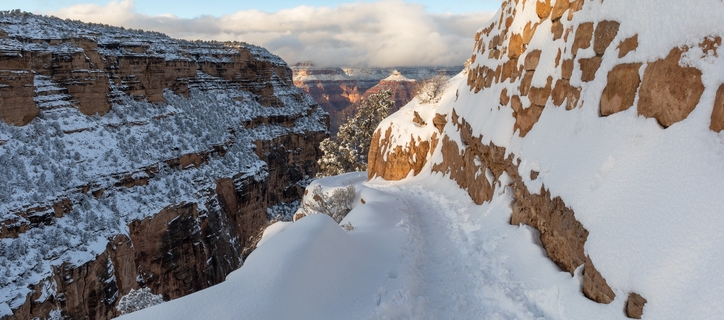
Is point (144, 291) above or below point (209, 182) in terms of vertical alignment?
above

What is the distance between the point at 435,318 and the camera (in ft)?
23.6

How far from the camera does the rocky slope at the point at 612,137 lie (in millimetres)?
4781

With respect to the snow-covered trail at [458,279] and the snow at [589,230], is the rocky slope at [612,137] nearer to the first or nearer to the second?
the snow at [589,230]

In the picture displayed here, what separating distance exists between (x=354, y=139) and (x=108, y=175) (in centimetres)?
2140

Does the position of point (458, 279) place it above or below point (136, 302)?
above

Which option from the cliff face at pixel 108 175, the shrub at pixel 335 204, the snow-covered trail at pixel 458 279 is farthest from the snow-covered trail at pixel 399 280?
the cliff face at pixel 108 175

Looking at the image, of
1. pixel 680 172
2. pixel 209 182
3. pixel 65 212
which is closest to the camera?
pixel 680 172

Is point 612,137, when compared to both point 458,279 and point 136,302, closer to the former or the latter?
point 458,279

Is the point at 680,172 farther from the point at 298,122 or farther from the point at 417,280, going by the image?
the point at 298,122

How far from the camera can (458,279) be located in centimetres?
850

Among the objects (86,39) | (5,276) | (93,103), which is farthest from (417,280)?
(86,39)

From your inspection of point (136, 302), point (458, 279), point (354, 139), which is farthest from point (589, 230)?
point (354, 139)

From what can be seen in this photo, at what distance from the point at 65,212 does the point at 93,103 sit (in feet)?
41.8

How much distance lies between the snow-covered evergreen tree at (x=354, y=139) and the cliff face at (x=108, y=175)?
33.1 ft
